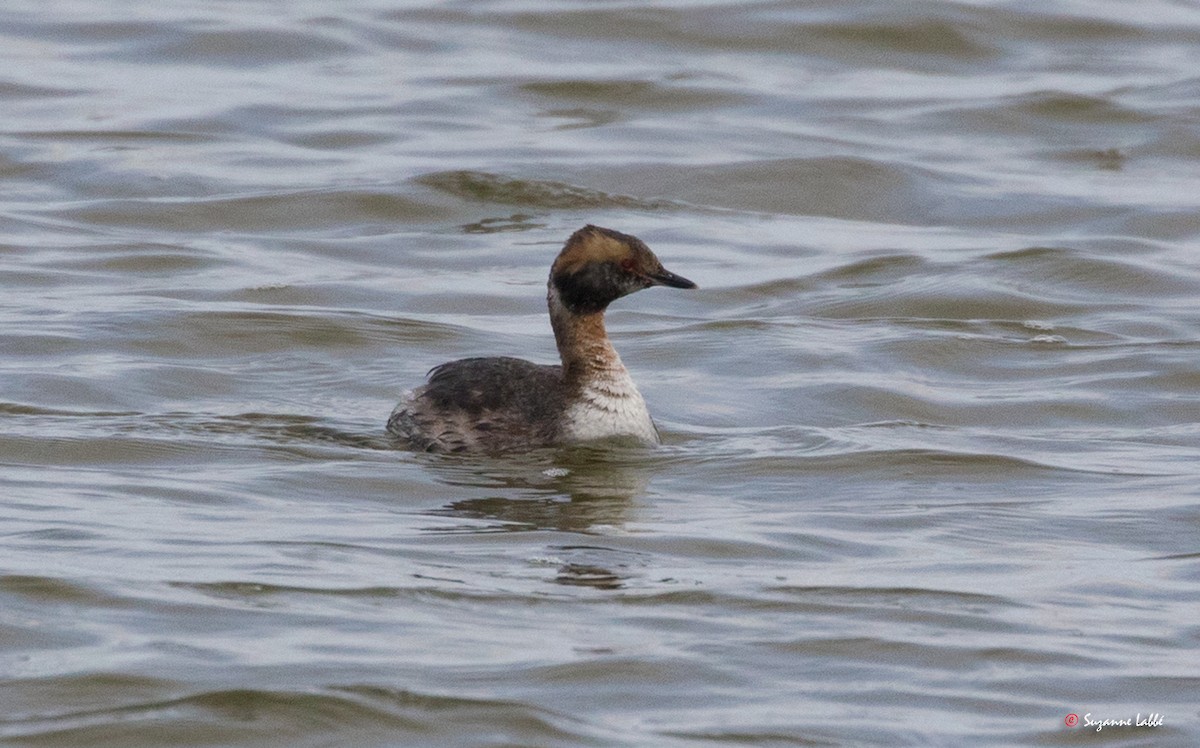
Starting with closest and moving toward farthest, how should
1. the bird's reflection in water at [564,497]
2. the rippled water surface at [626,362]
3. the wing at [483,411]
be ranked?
1. the rippled water surface at [626,362]
2. the bird's reflection in water at [564,497]
3. the wing at [483,411]

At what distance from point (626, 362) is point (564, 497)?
3.04 meters

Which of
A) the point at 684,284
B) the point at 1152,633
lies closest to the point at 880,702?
the point at 1152,633

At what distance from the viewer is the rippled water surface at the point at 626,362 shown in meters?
6.85

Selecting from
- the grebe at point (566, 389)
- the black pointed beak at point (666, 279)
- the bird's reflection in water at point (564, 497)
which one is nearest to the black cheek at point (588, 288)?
the grebe at point (566, 389)

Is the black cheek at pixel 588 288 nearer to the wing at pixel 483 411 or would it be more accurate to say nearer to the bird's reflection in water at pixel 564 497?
the wing at pixel 483 411

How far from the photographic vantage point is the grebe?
10211 mm

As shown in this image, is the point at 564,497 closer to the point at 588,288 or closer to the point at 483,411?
the point at 483,411

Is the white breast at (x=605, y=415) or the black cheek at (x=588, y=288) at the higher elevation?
the black cheek at (x=588, y=288)

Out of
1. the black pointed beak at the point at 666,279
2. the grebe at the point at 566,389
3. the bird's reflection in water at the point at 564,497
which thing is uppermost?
the black pointed beak at the point at 666,279

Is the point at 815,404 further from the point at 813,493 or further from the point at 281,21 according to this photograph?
the point at 281,21

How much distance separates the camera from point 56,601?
24.2 feet

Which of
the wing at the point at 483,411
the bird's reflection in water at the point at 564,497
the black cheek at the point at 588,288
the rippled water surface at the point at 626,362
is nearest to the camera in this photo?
the rippled water surface at the point at 626,362

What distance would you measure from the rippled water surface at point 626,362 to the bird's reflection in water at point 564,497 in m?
0.04

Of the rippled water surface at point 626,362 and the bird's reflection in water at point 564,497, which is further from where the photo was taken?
the bird's reflection in water at point 564,497
